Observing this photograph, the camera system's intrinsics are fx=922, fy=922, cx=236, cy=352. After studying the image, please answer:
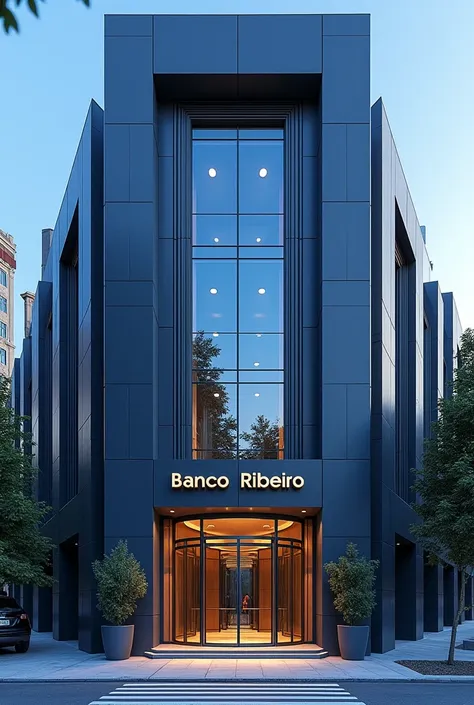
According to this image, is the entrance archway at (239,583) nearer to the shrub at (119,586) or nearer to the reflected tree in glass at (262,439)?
the reflected tree in glass at (262,439)

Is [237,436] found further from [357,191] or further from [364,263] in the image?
[357,191]

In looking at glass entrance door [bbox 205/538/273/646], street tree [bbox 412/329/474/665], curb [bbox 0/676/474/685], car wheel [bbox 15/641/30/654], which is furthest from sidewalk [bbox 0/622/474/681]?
street tree [bbox 412/329/474/665]

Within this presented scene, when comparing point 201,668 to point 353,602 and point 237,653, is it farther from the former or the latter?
point 353,602

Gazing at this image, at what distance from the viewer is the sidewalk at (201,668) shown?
19094mm

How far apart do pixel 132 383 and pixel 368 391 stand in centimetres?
629

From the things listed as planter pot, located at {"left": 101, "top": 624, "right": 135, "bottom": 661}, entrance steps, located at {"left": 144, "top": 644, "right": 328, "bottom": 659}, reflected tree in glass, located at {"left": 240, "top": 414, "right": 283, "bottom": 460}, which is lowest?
entrance steps, located at {"left": 144, "top": 644, "right": 328, "bottom": 659}

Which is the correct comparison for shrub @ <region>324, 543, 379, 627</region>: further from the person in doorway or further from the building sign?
the person in doorway

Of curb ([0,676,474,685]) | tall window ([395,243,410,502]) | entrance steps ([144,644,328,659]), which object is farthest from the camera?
tall window ([395,243,410,502])

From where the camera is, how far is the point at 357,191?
25281 millimetres

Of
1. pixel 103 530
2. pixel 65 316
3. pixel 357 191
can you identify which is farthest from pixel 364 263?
pixel 65 316

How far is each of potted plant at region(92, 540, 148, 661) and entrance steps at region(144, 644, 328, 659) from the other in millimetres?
866

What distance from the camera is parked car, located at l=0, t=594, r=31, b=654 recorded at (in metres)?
25.5

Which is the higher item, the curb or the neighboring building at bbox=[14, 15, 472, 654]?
the neighboring building at bbox=[14, 15, 472, 654]

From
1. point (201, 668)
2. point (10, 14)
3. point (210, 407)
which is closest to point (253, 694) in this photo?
point (201, 668)
